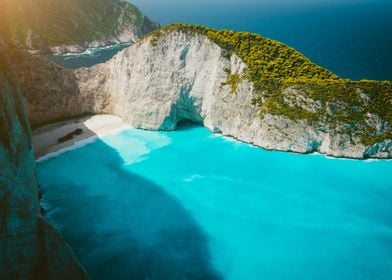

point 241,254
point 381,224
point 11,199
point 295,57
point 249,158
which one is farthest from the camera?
point 295,57

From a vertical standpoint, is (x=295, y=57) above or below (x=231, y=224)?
above

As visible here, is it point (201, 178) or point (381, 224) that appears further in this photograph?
point (201, 178)

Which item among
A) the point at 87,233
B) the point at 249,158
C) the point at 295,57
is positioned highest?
the point at 295,57

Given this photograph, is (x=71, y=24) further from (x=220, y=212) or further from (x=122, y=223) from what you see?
(x=220, y=212)

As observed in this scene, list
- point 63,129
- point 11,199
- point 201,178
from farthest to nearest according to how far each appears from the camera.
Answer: point 63,129
point 201,178
point 11,199

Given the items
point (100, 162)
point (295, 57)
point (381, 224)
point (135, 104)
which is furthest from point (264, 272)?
point (135, 104)

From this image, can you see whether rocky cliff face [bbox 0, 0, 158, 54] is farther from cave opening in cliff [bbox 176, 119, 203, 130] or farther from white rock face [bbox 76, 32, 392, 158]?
cave opening in cliff [bbox 176, 119, 203, 130]

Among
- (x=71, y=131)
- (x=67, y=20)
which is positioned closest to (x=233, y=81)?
(x=71, y=131)

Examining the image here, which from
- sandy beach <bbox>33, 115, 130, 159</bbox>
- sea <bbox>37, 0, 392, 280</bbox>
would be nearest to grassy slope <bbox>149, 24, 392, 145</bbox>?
sea <bbox>37, 0, 392, 280</bbox>

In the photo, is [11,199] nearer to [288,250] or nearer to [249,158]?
[288,250]
